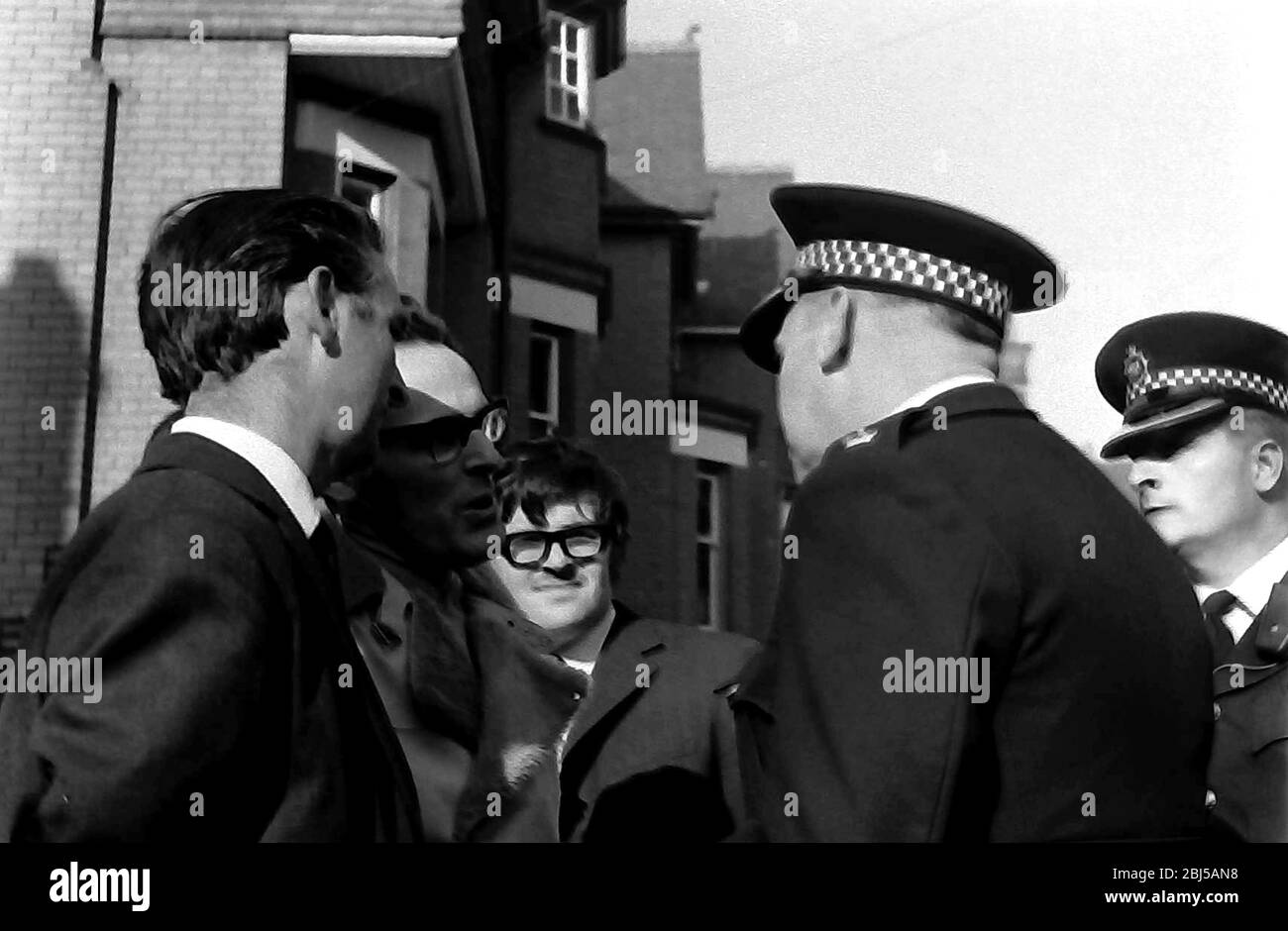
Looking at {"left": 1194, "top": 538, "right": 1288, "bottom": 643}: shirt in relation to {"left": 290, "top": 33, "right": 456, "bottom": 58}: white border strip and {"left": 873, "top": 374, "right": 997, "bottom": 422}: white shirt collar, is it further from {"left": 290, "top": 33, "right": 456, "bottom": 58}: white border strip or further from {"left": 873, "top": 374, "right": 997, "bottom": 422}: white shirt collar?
{"left": 290, "top": 33, "right": 456, "bottom": 58}: white border strip

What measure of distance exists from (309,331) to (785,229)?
91 cm

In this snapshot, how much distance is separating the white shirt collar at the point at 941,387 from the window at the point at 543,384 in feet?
3.24

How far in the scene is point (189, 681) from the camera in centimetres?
227

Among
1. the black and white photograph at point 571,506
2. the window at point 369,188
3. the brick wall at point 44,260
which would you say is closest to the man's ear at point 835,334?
the black and white photograph at point 571,506

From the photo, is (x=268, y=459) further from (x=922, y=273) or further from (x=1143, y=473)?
(x=1143, y=473)

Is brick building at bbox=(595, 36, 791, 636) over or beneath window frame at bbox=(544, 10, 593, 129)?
beneath

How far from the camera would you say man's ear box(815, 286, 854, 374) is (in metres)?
2.69

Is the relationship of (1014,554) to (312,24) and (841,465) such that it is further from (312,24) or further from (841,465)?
(312,24)

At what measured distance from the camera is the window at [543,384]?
3.43 meters

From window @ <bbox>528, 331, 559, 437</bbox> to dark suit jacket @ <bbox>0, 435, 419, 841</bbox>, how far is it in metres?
1.13

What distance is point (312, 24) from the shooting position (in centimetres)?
398

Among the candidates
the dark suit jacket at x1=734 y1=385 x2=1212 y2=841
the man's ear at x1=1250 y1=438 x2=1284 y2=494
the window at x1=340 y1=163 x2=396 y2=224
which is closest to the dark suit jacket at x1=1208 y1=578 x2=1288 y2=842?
the man's ear at x1=1250 y1=438 x2=1284 y2=494
